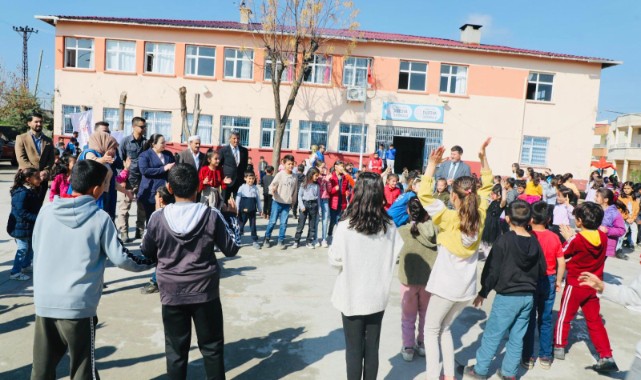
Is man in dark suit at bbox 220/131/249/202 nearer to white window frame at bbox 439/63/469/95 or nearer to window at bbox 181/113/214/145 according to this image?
window at bbox 181/113/214/145

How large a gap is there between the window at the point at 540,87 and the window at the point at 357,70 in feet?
28.8

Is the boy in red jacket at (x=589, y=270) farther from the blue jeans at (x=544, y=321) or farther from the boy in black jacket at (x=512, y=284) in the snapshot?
the boy in black jacket at (x=512, y=284)

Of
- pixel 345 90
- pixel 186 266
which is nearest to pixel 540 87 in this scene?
pixel 345 90

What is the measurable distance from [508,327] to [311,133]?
18.8 m

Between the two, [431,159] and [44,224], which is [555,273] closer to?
[431,159]

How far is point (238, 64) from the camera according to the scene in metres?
21.4

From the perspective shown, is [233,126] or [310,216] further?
[233,126]

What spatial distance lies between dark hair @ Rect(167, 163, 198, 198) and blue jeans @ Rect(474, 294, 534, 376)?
2740 mm

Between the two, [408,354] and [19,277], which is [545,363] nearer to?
[408,354]

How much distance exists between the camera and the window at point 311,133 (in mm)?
21781

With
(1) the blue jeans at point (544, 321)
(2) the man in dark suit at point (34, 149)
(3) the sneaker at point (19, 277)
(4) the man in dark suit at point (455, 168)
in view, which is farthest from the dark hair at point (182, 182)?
(4) the man in dark suit at point (455, 168)

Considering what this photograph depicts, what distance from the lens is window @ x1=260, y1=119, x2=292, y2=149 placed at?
21562 millimetres

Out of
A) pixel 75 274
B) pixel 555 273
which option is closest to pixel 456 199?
pixel 555 273

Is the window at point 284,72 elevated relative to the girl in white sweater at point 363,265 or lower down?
elevated
